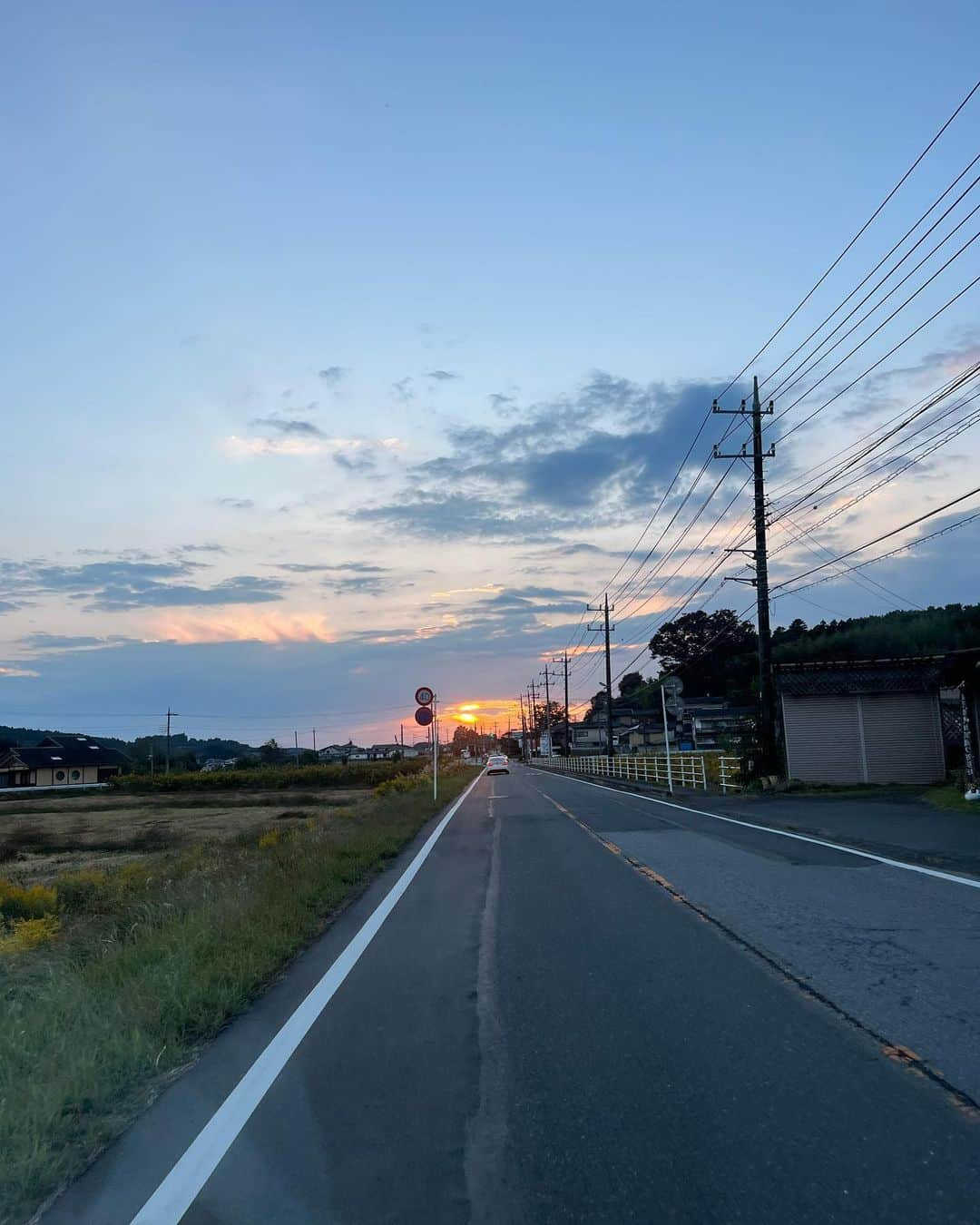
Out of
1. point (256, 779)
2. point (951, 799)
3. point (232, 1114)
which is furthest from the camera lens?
point (256, 779)

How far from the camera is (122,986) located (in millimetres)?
6770

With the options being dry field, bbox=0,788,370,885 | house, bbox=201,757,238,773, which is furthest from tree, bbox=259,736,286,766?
dry field, bbox=0,788,370,885

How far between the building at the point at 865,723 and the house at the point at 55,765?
72.3 meters

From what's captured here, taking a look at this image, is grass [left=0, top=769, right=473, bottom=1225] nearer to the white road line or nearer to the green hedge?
the white road line

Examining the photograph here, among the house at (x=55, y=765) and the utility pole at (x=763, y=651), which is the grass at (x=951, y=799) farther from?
the house at (x=55, y=765)

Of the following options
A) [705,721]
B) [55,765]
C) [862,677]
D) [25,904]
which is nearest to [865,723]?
[862,677]

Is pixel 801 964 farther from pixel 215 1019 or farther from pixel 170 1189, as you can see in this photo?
pixel 170 1189

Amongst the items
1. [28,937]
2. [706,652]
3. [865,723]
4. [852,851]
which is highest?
[706,652]

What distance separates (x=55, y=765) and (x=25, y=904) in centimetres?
8079

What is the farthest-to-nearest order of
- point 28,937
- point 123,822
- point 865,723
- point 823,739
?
point 123,822, point 823,739, point 865,723, point 28,937

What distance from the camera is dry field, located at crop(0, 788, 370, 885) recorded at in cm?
2874

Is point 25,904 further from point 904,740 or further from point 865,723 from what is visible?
point 904,740

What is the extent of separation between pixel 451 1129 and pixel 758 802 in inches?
873

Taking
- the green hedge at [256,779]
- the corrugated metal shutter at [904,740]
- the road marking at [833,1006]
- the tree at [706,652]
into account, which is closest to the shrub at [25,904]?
the road marking at [833,1006]
